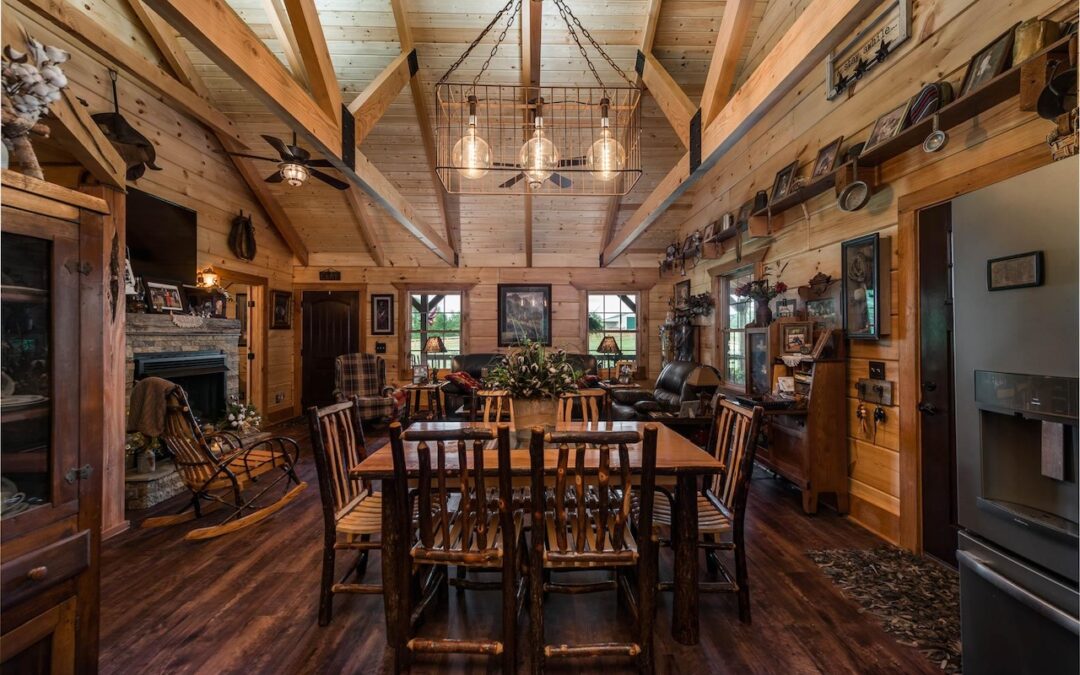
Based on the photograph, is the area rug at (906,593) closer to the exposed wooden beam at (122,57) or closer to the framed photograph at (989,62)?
the framed photograph at (989,62)

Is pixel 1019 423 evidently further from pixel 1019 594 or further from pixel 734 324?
pixel 734 324

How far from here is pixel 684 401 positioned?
4223 millimetres

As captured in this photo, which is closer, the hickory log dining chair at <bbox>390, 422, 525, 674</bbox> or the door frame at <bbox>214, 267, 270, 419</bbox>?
the hickory log dining chair at <bbox>390, 422, 525, 674</bbox>

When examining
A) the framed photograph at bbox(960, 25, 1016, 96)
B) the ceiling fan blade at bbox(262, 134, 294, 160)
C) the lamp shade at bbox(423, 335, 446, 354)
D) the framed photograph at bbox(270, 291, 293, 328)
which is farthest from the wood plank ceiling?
the framed photograph at bbox(960, 25, 1016, 96)

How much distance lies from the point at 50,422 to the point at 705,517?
2.33 metres

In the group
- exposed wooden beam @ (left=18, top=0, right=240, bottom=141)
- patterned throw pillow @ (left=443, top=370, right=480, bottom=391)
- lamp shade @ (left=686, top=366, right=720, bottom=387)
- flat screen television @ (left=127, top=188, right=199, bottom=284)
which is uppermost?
exposed wooden beam @ (left=18, top=0, right=240, bottom=141)

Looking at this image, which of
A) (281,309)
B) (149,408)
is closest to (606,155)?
(149,408)

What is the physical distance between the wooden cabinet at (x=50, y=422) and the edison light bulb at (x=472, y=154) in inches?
69.9

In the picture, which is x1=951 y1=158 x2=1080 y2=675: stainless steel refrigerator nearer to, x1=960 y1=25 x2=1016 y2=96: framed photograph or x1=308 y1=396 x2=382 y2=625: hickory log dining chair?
x1=960 y1=25 x2=1016 y2=96: framed photograph

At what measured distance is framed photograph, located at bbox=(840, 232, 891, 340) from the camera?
266 cm

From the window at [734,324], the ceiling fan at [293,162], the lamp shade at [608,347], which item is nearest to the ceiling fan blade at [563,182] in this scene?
the ceiling fan at [293,162]

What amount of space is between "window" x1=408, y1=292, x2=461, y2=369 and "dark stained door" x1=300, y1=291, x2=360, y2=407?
0.92m

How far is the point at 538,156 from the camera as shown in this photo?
275 centimetres

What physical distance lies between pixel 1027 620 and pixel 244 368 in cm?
728
